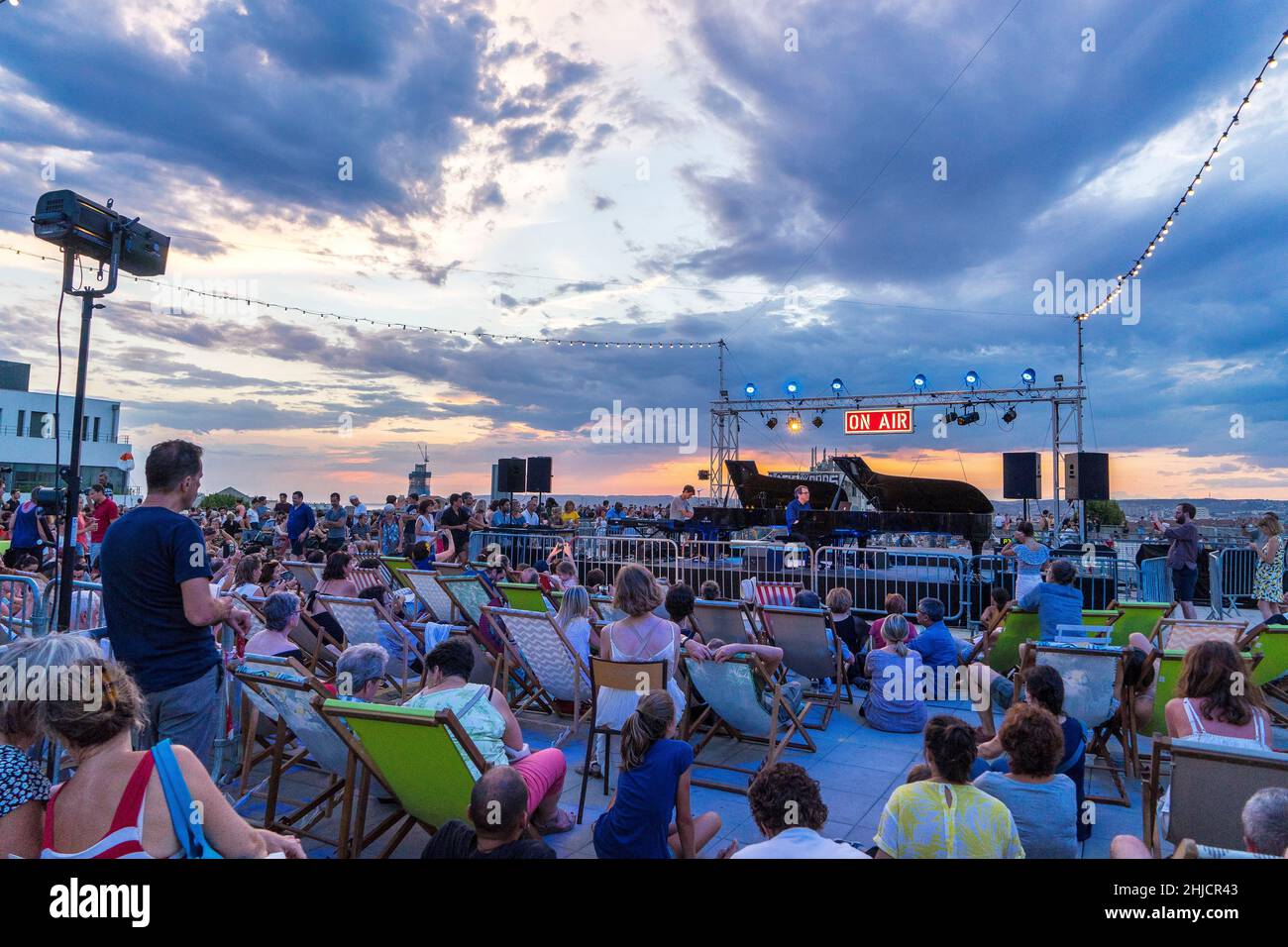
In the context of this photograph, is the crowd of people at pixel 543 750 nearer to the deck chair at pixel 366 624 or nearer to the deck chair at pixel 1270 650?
the deck chair at pixel 366 624

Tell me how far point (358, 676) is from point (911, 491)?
53.8ft

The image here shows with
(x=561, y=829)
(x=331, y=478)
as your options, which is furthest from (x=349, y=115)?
(x=561, y=829)

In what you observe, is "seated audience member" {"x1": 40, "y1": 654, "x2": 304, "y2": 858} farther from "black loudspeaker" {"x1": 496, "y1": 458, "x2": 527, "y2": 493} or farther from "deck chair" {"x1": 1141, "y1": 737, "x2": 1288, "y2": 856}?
"black loudspeaker" {"x1": 496, "y1": 458, "x2": 527, "y2": 493}

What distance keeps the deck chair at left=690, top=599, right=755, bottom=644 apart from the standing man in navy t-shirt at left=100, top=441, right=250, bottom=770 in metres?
3.24

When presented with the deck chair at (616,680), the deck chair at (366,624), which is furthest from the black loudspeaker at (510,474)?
the deck chair at (616,680)

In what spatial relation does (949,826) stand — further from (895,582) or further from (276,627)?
(895,582)

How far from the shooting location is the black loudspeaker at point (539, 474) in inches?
696

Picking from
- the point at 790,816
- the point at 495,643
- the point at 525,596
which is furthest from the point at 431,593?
the point at 790,816

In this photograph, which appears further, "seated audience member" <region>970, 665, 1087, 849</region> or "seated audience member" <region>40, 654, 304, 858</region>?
"seated audience member" <region>970, 665, 1087, 849</region>

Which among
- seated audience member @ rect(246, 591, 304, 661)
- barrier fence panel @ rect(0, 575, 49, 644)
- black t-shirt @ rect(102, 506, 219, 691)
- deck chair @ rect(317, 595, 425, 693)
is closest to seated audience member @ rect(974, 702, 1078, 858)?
black t-shirt @ rect(102, 506, 219, 691)

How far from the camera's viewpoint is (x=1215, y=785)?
237 cm

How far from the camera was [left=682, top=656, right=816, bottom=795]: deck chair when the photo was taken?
404cm

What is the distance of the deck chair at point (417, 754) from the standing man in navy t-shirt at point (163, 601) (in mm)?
604

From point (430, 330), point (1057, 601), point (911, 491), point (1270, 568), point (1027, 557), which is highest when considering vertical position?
point (430, 330)
